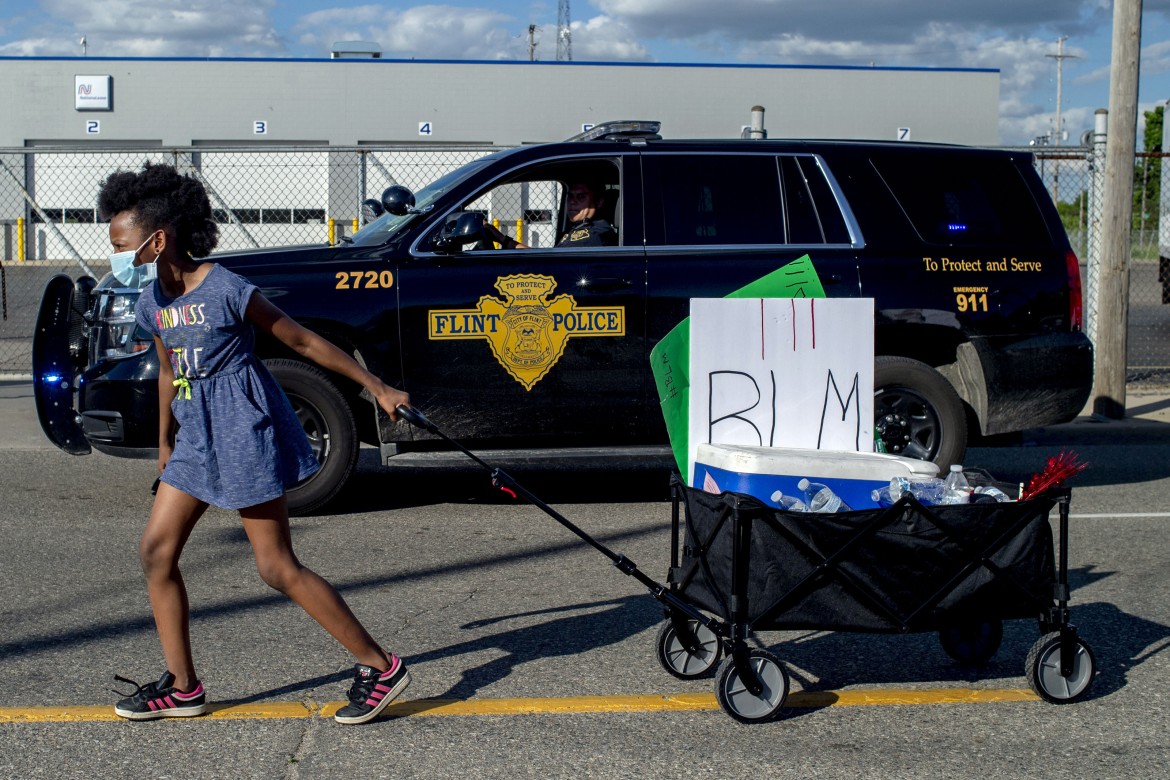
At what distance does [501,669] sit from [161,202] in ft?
6.51

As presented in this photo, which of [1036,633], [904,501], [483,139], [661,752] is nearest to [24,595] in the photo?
A: [661,752]

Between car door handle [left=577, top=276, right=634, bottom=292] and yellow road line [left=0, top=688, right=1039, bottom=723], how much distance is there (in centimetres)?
317

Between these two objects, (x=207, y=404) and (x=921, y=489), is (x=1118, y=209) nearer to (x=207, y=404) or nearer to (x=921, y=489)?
(x=921, y=489)

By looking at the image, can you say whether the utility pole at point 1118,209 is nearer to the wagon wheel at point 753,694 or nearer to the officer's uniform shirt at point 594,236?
the officer's uniform shirt at point 594,236

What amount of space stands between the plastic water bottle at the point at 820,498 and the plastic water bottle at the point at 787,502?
0.03m

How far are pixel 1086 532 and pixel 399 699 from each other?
4230 mm

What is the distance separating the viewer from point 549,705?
163 inches

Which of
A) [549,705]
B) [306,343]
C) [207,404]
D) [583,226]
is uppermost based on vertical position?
[583,226]

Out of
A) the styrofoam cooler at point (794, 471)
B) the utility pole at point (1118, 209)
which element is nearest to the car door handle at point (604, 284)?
the styrofoam cooler at point (794, 471)

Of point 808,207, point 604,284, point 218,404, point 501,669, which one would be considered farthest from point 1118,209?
point 218,404

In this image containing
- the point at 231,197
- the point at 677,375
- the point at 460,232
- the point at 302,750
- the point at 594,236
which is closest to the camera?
the point at 302,750

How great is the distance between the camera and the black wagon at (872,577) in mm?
3873

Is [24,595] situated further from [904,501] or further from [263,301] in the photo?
[904,501]

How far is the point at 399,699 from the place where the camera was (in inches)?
165
